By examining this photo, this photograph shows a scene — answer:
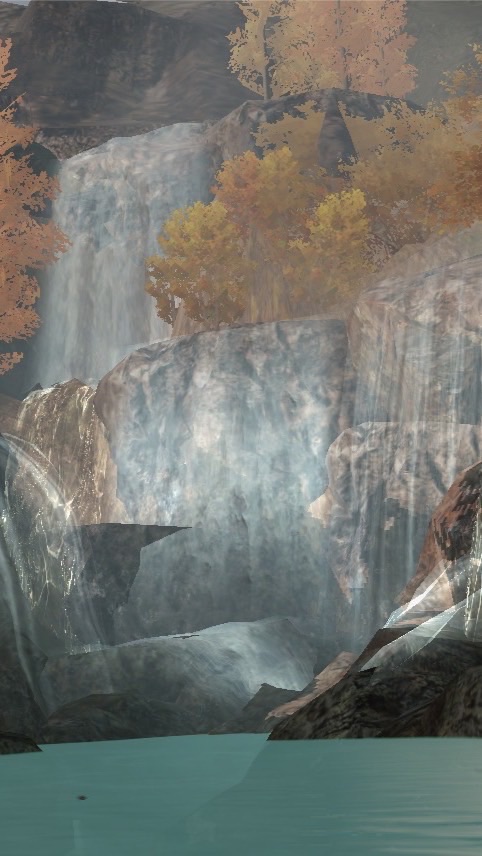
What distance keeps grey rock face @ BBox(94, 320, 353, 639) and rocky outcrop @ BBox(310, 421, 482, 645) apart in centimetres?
110

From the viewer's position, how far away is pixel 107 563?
3741 cm

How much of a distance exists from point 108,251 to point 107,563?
684 inches

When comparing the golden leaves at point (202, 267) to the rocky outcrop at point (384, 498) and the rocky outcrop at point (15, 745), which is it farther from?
the rocky outcrop at point (15, 745)

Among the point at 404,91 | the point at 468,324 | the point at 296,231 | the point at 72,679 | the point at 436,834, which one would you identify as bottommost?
the point at 72,679

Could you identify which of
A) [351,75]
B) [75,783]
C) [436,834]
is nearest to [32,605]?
[75,783]

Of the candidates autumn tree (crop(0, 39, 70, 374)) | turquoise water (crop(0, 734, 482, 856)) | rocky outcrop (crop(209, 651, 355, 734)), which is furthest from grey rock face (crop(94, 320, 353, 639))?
turquoise water (crop(0, 734, 482, 856))

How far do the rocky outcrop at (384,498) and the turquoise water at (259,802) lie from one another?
66.0 feet

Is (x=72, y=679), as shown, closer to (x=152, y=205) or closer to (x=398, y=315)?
(x=398, y=315)

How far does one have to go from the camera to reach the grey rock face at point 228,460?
1452 inches

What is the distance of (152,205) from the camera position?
2062 inches

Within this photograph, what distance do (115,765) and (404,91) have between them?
5898 cm

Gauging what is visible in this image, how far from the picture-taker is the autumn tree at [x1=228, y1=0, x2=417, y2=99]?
213 feet

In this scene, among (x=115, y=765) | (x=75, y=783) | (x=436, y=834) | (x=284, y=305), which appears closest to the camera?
(x=436, y=834)

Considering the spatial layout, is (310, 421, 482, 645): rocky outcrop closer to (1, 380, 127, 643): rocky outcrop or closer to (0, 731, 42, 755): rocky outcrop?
(1, 380, 127, 643): rocky outcrop
